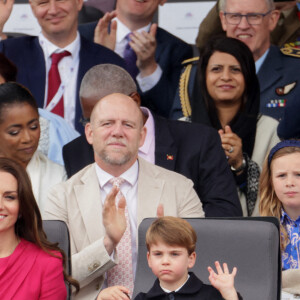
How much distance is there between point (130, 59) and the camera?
616 cm

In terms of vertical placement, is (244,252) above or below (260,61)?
below

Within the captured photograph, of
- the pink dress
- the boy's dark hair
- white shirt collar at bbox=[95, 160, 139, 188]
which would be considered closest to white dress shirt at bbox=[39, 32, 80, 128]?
white shirt collar at bbox=[95, 160, 139, 188]

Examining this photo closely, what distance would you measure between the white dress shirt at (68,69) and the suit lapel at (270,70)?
3.66 feet

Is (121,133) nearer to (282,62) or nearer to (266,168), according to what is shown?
(266,168)

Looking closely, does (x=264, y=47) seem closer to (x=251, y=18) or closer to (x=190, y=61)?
(x=251, y=18)

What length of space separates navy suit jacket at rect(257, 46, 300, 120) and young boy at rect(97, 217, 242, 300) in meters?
2.07

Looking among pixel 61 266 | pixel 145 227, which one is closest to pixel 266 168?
pixel 145 227

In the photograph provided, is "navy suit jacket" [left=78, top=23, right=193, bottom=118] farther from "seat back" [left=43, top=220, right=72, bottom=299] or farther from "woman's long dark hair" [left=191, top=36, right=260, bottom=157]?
"seat back" [left=43, top=220, right=72, bottom=299]

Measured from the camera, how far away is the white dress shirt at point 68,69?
19.0 ft

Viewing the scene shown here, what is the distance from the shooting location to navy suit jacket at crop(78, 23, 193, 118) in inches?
231

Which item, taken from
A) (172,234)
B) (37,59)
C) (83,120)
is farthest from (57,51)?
(172,234)

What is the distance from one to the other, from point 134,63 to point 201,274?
249 cm

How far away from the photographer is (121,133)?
4.55 meters

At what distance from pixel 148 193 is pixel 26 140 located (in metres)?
0.85
